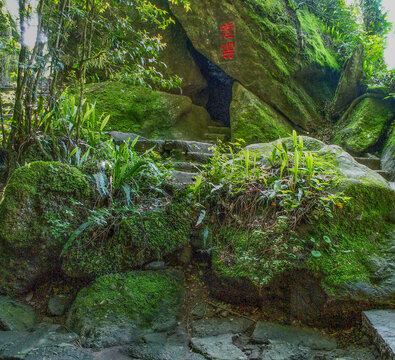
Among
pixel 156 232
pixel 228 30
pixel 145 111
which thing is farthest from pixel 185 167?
pixel 228 30

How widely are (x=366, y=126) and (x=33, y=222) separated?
5288 mm

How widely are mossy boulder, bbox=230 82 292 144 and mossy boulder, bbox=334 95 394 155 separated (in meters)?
1.07

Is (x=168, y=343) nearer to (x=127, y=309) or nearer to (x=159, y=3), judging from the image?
(x=127, y=309)

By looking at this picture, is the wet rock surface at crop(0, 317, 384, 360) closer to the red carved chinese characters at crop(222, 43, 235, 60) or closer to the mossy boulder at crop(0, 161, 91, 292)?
the mossy boulder at crop(0, 161, 91, 292)

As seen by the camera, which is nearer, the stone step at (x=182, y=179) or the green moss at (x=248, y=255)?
the green moss at (x=248, y=255)

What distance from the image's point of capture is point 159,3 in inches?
246

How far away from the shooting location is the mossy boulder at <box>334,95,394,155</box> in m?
4.72

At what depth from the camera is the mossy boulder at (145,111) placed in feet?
17.4

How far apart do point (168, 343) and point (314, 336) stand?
0.97 meters

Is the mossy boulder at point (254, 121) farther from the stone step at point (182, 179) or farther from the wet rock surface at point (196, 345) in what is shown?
the wet rock surface at point (196, 345)

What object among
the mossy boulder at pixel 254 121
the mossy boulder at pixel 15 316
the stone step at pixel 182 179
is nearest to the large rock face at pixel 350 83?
the mossy boulder at pixel 254 121

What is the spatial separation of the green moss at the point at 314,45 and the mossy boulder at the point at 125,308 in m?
5.92

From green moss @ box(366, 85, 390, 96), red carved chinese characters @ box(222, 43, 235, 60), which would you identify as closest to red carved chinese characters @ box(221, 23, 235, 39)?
red carved chinese characters @ box(222, 43, 235, 60)

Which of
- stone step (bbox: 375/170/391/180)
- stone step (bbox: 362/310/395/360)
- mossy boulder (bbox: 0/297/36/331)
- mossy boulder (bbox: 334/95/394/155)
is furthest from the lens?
mossy boulder (bbox: 334/95/394/155)
